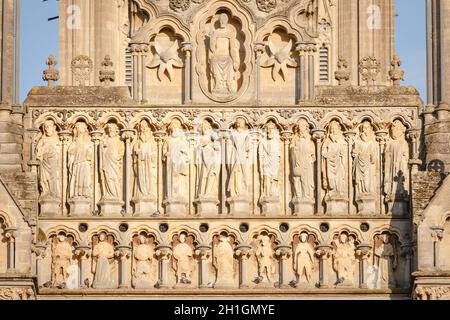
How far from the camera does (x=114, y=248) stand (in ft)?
273

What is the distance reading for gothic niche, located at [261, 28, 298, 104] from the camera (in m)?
84.4

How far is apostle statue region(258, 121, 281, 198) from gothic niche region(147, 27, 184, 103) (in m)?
1.73

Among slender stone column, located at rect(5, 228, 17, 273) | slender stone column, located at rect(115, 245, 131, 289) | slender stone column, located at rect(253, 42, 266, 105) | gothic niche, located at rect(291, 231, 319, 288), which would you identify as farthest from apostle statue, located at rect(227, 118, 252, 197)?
slender stone column, located at rect(5, 228, 17, 273)

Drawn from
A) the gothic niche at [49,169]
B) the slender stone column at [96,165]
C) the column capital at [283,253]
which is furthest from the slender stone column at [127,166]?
the column capital at [283,253]

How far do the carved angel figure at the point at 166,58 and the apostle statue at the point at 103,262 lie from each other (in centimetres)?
315

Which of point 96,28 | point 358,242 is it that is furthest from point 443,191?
point 96,28

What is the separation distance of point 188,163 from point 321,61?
4.09m

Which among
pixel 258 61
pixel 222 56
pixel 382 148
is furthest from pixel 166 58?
pixel 382 148

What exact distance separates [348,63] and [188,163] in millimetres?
4115

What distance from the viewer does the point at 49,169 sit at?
83562 millimetres

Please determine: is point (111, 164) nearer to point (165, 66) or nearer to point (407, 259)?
point (165, 66)

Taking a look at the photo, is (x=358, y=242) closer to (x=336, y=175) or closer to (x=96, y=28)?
(x=336, y=175)

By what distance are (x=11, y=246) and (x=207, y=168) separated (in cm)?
369

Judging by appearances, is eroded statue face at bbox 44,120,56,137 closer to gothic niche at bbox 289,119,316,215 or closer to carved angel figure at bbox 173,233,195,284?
carved angel figure at bbox 173,233,195,284
